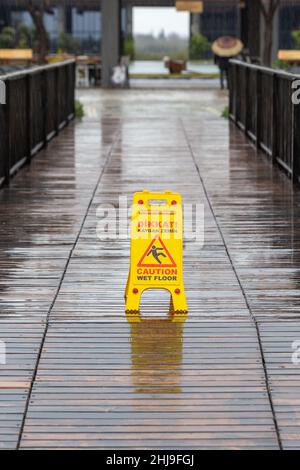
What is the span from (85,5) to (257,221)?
32.9 m

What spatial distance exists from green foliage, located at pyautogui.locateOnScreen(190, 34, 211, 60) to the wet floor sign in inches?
1919

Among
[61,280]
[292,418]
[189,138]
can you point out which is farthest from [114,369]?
[189,138]

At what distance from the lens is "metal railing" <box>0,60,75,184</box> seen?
13500 mm

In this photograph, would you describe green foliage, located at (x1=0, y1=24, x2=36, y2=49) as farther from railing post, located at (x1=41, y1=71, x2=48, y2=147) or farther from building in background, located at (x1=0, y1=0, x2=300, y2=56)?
railing post, located at (x1=41, y1=71, x2=48, y2=147)

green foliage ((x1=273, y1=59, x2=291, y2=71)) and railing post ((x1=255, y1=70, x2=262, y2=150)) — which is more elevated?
green foliage ((x1=273, y1=59, x2=291, y2=71))

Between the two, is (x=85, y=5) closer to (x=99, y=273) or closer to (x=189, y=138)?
(x=189, y=138)

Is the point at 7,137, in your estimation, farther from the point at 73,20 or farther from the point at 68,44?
the point at 73,20

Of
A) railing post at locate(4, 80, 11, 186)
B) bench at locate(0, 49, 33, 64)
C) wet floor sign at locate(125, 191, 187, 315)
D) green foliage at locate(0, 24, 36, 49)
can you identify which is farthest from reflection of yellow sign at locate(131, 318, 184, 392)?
green foliage at locate(0, 24, 36, 49)

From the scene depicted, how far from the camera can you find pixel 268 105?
1678cm

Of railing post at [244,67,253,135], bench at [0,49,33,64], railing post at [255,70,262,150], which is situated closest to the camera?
railing post at [255,70,262,150]

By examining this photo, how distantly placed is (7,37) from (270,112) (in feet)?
91.3

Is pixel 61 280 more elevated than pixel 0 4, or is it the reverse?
pixel 0 4

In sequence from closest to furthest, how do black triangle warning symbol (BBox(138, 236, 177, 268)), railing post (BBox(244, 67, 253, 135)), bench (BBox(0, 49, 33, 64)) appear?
black triangle warning symbol (BBox(138, 236, 177, 268))
railing post (BBox(244, 67, 253, 135))
bench (BBox(0, 49, 33, 64))

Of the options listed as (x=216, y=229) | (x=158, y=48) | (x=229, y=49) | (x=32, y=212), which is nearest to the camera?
(x=216, y=229)
